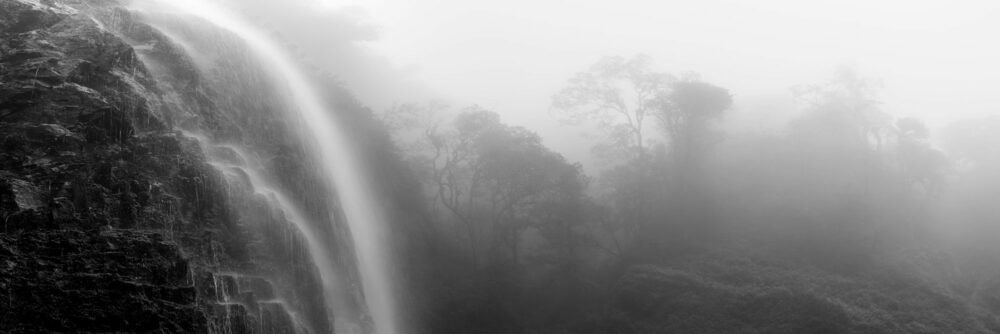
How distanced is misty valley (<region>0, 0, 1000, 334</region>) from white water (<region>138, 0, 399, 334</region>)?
202 millimetres

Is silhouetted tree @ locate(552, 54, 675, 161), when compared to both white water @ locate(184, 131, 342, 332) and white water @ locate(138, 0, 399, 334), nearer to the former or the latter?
white water @ locate(138, 0, 399, 334)

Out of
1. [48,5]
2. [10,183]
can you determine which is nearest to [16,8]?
[48,5]

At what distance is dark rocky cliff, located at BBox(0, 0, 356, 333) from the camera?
414 inches

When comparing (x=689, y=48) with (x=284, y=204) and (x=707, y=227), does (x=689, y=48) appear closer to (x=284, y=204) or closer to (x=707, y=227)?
(x=707, y=227)

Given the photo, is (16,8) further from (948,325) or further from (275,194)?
(948,325)

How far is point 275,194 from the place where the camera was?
1642 centimetres

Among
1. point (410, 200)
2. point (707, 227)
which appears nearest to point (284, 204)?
point (410, 200)

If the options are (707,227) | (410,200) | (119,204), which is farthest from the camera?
(707,227)

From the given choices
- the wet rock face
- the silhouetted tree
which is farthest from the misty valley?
the silhouetted tree

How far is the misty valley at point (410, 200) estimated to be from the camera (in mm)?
11719

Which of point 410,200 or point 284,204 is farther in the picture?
point 410,200

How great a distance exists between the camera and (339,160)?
25047 mm

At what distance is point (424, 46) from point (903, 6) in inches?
3457

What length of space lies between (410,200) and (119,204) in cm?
1981
